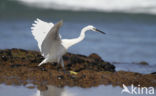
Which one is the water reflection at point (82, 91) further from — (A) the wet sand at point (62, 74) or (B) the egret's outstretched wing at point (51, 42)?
(B) the egret's outstretched wing at point (51, 42)

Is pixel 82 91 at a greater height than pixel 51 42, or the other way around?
pixel 51 42

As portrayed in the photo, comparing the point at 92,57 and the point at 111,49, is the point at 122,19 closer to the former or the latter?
the point at 111,49

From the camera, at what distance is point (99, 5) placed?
2886 centimetres

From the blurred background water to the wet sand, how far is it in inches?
168

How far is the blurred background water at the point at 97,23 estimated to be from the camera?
17.4 meters

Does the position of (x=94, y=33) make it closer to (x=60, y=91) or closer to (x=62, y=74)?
(x=62, y=74)

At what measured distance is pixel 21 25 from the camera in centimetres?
2259

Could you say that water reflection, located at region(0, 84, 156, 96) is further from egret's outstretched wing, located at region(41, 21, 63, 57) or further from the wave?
the wave

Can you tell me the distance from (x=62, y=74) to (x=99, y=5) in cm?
1913

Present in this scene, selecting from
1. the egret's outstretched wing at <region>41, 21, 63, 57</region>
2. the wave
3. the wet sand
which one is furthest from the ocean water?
the egret's outstretched wing at <region>41, 21, 63, 57</region>

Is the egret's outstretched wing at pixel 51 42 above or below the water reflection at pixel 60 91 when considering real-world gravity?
above

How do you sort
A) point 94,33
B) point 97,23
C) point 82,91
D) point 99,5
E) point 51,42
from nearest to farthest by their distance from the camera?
point 82,91 → point 51,42 → point 94,33 → point 97,23 → point 99,5

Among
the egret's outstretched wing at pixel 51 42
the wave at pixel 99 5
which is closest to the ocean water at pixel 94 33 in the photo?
the wave at pixel 99 5

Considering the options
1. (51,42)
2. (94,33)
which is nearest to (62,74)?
(51,42)
